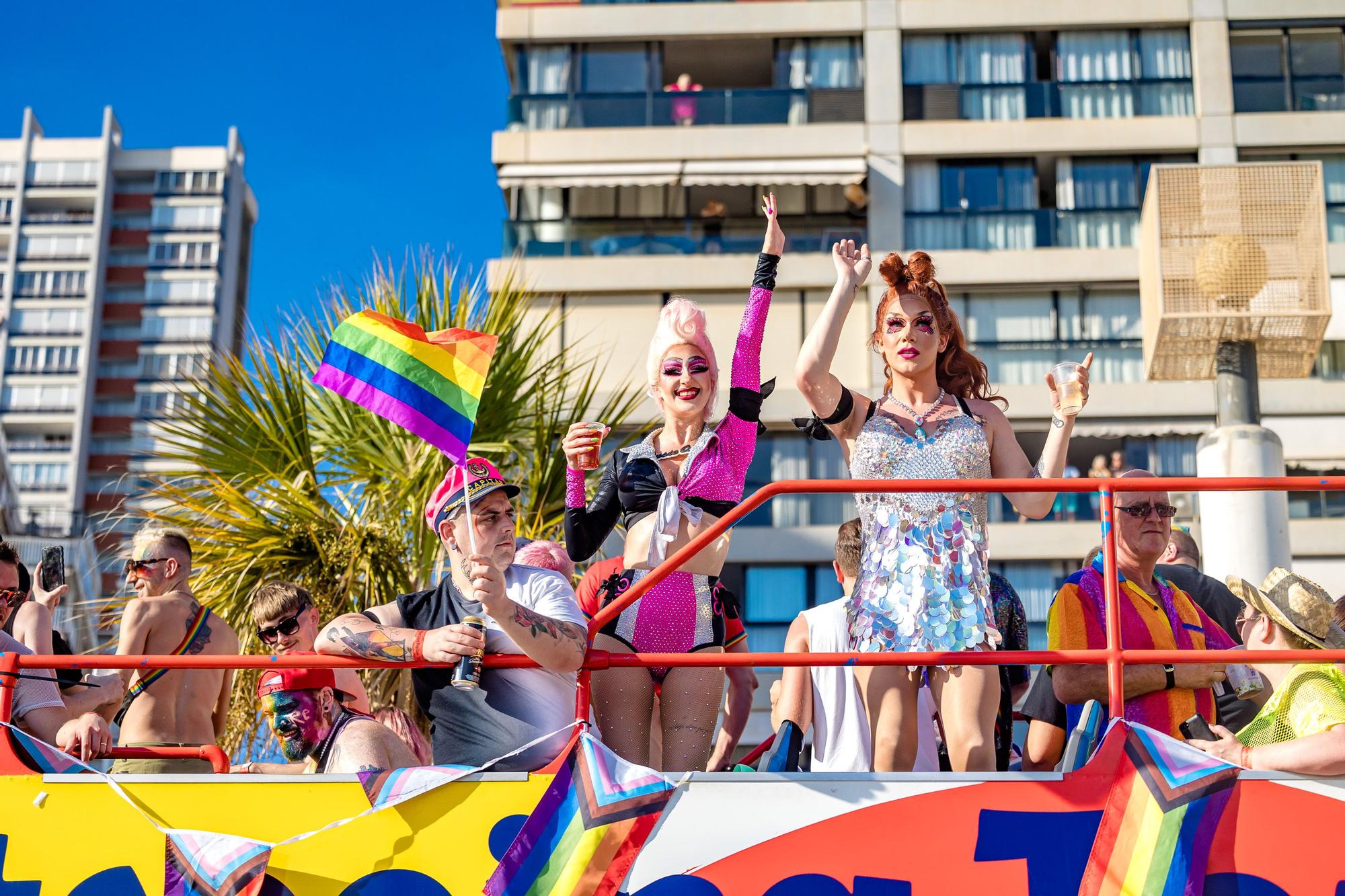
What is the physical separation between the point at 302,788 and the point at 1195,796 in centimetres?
259

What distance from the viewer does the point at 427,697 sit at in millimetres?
4574

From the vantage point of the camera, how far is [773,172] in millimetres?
25281

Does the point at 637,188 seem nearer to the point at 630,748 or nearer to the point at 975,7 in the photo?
the point at 975,7

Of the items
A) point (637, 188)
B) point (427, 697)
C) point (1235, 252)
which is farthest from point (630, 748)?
point (637, 188)

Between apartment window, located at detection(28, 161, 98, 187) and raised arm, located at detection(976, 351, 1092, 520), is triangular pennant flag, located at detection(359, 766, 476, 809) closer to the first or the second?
raised arm, located at detection(976, 351, 1092, 520)

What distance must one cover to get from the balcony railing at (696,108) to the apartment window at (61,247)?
6894cm

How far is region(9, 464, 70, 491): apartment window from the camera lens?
82.8 metres

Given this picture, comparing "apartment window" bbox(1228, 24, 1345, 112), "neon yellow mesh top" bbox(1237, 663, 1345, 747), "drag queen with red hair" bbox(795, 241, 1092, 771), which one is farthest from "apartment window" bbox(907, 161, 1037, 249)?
"neon yellow mesh top" bbox(1237, 663, 1345, 747)

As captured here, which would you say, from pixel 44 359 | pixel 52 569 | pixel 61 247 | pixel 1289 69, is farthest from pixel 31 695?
pixel 61 247

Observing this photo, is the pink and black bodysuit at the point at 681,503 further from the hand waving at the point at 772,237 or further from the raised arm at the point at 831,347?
the raised arm at the point at 831,347

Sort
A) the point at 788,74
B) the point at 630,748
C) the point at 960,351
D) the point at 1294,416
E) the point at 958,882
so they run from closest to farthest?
the point at 958,882 < the point at 630,748 < the point at 960,351 < the point at 1294,416 < the point at 788,74

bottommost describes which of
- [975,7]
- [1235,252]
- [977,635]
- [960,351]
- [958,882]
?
[958,882]

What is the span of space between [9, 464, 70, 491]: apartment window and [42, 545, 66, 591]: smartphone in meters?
82.9

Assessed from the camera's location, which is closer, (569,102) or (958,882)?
(958,882)
